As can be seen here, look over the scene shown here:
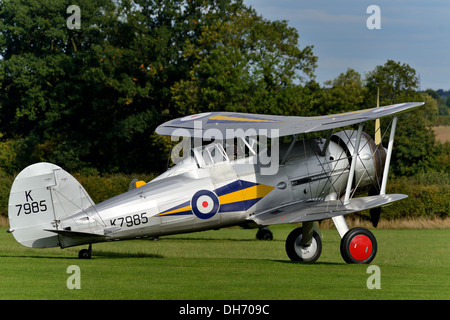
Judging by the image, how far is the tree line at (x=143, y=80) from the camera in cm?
4359

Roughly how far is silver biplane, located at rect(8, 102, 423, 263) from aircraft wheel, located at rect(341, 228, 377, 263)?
0.02 m

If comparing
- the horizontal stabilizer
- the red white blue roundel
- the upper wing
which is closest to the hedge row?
the upper wing

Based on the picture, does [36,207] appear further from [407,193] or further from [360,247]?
[407,193]

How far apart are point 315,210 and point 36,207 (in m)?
4.85

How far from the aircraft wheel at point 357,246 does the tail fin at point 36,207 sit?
4874 mm

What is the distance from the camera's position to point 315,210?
1273cm

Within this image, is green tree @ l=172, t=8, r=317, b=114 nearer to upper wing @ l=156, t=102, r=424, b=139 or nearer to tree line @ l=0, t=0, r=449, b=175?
tree line @ l=0, t=0, r=449, b=175

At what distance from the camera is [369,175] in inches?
546

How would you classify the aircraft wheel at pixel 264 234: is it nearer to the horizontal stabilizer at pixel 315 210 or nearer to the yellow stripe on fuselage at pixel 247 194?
the horizontal stabilizer at pixel 315 210

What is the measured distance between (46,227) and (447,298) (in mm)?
6683

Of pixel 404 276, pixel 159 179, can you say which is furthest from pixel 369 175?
pixel 159 179

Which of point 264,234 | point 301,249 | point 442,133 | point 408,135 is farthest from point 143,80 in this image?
point 442,133

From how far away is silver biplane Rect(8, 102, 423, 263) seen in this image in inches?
485

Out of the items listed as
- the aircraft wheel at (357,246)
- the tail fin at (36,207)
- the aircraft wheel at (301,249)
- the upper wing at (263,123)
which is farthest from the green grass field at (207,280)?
the upper wing at (263,123)
